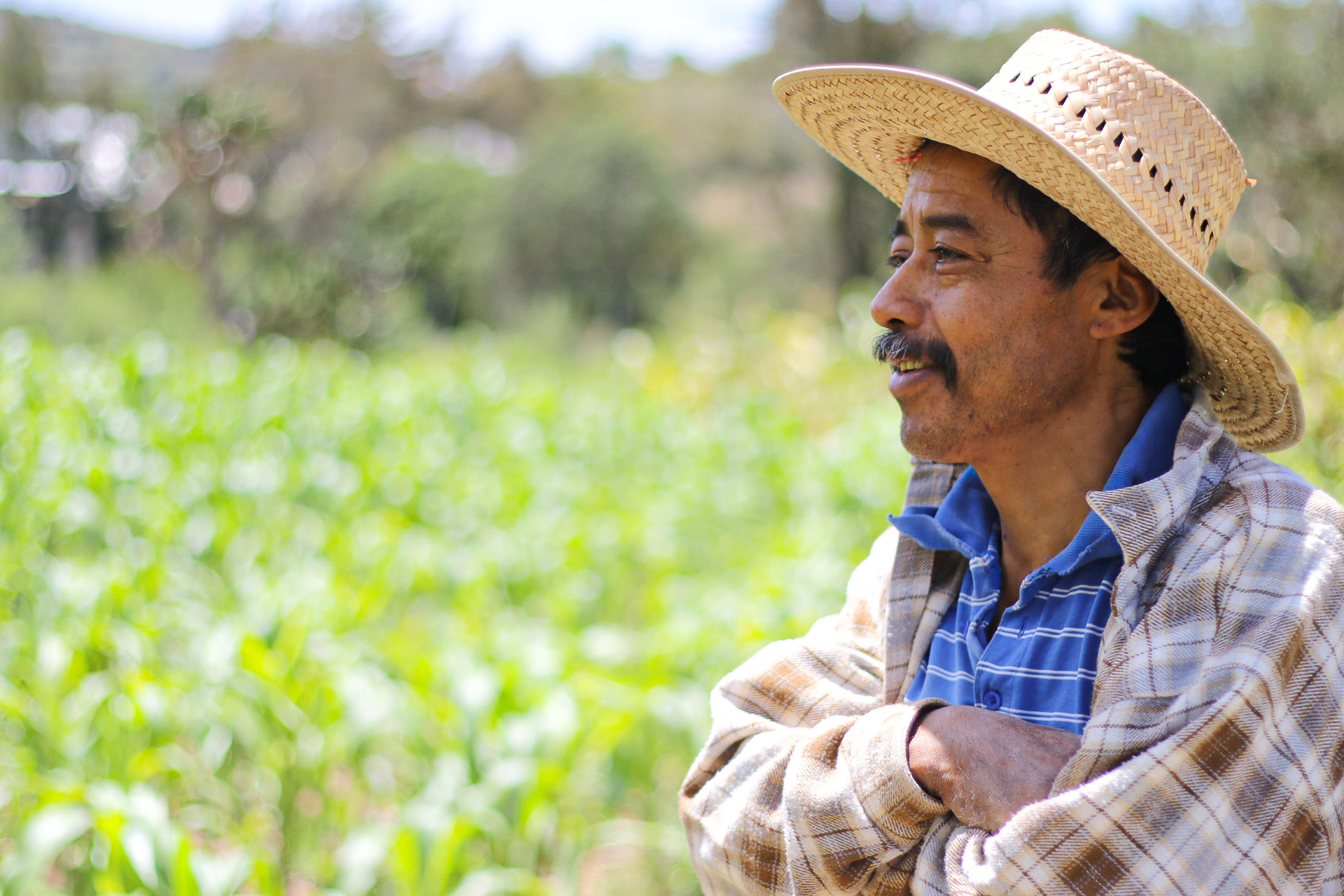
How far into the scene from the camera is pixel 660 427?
7.00 metres

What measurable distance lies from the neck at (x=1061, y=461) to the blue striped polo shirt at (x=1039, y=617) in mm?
33

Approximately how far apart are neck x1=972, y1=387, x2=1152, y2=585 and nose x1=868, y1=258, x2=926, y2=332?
169 mm

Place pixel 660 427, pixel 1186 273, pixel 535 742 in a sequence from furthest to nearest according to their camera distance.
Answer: pixel 660 427
pixel 535 742
pixel 1186 273

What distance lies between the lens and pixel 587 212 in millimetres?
22125

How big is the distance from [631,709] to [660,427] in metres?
4.33

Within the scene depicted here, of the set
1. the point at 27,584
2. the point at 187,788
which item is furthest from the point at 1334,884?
the point at 27,584

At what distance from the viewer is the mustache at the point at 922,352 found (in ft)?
4.32

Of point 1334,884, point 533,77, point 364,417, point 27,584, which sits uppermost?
point 1334,884

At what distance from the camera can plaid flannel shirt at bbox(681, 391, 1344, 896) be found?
101cm

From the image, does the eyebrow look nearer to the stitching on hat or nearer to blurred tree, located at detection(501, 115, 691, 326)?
the stitching on hat

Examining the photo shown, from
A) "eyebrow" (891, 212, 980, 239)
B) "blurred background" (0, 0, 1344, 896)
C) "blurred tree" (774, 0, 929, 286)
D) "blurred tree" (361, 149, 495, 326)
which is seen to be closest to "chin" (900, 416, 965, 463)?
"eyebrow" (891, 212, 980, 239)

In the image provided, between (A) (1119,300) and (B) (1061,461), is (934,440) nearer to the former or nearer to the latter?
(B) (1061,461)

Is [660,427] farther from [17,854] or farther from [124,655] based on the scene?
[17,854]

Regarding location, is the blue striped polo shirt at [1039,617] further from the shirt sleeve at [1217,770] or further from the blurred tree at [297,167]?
the blurred tree at [297,167]
